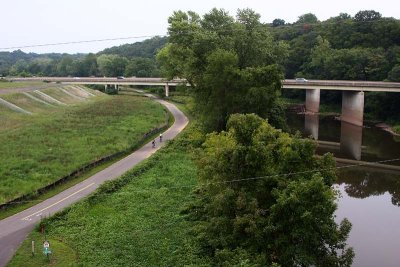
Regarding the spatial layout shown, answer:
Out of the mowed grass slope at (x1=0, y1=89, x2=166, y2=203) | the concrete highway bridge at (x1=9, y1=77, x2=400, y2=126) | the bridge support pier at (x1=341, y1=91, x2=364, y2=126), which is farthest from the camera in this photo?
the bridge support pier at (x1=341, y1=91, x2=364, y2=126)

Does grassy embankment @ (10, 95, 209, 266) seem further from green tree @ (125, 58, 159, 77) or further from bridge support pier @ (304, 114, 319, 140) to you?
green tree @ (125, 58, 159, 77)

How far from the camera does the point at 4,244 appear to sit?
2439 centimetres

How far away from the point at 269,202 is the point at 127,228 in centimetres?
895

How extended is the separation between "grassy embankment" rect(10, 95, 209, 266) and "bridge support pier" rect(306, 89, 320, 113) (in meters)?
56.2

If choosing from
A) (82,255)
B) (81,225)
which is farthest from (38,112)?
(82,255)

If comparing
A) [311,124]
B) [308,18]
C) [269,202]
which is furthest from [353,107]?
[308,18]

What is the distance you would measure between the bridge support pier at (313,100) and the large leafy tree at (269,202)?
213ft

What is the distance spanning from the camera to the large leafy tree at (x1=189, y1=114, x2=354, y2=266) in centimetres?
2084

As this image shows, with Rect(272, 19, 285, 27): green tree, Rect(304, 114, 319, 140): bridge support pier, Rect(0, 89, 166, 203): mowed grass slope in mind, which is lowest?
Rect(304, 114, 319, 140): bridge support pier

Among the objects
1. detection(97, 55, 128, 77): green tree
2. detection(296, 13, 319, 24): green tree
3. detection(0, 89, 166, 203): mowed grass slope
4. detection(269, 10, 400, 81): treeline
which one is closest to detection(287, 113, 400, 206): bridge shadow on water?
detection(269, 10, 400, 81): treeline

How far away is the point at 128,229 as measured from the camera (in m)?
27.0

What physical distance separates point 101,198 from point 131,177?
18.4ft

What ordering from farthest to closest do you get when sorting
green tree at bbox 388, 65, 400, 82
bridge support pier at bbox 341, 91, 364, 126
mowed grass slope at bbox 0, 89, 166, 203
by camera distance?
bridge support pier at bbox 341, 91, 364, 126
green tree at bbox 388, 65, 400, 82
mowed grass slope at bbox 0, 89, 166, 203

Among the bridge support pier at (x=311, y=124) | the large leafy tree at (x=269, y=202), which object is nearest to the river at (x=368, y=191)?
the bridge support pier at (x=311, y=124)
